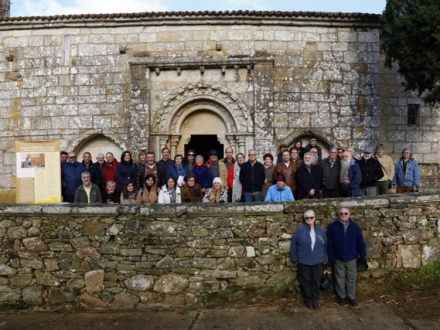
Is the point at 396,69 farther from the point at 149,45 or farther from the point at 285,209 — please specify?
the point at 285,209

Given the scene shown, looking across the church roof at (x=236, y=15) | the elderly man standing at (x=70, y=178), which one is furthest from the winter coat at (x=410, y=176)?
the elderly man standing at (x=70, y=178)

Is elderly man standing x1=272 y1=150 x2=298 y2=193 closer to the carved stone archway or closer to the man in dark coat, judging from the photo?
the man in dark coat

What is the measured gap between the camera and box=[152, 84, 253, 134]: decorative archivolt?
1135 centimetres

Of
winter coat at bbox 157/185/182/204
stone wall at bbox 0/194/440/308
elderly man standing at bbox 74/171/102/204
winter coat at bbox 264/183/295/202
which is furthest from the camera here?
elderly man standing at bbox 74/171/102/204

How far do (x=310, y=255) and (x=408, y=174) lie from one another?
3.82m

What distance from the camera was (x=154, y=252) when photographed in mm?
5516

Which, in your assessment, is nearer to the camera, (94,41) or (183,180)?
(183,180)

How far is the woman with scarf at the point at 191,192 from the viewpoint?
6922 mm

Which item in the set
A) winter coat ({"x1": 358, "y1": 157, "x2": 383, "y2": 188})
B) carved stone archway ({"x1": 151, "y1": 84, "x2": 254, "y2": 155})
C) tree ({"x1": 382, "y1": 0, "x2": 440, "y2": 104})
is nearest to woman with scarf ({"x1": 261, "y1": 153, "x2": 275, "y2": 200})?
winter coat ({"x1": 358, "y1": 157, "x2": 383, "y2": 188})

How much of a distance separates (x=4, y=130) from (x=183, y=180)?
294 inches

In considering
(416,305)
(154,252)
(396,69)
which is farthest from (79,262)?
(396,69)

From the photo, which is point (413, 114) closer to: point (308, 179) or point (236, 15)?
point (236, 15)

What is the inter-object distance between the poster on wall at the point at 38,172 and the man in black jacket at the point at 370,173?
5.33m

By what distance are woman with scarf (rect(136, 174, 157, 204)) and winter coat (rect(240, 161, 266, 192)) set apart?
5.22 ft
